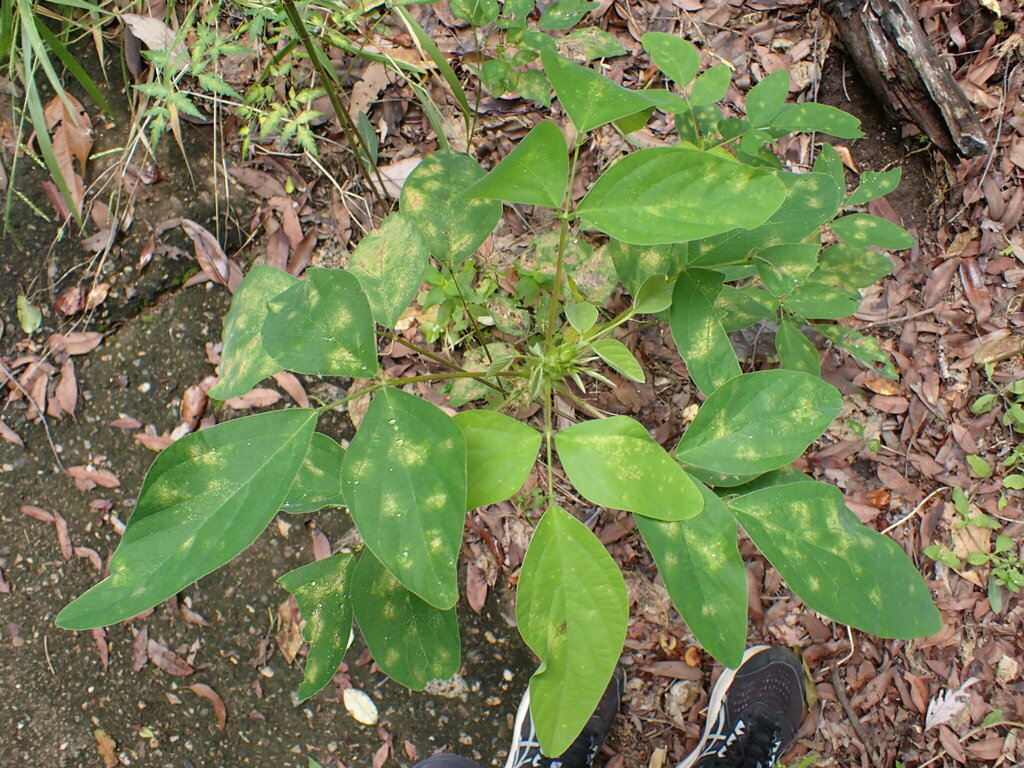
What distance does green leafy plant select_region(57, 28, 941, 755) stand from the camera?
3.11 feet

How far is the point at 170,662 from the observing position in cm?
209

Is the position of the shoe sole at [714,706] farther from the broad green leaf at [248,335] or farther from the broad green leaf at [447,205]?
the broad green leaf at [248,335]

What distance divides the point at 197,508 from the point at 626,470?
2.09ft

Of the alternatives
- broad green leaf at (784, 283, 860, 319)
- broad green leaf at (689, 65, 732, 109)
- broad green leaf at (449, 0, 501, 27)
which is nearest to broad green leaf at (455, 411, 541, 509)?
broad green leaf at (784, 283, 860, 319)

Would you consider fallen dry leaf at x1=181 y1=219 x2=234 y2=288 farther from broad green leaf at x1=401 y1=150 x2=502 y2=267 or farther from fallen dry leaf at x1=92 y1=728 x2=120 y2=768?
fallen dry leaf at x1=92 y1=728 x2=120 y2=768

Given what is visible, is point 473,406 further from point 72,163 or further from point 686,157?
point 72,163

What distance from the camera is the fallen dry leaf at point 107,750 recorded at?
2086mm

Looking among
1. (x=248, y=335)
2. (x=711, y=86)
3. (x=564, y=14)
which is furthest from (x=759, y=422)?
(x=564, y=14)

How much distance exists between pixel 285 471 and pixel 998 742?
232 centimetres

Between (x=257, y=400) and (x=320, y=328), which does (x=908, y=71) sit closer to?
(x=320, y=328)

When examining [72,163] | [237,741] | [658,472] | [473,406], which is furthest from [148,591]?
[72,163]

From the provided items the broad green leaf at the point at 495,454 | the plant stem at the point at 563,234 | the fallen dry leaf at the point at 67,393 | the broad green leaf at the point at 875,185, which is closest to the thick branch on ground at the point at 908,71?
the broad green leaf at the point at 875,185

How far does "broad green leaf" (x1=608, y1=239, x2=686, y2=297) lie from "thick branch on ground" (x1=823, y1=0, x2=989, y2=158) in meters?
1.28

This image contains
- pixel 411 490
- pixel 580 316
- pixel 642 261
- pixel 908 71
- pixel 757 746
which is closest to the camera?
pixel 411 490
